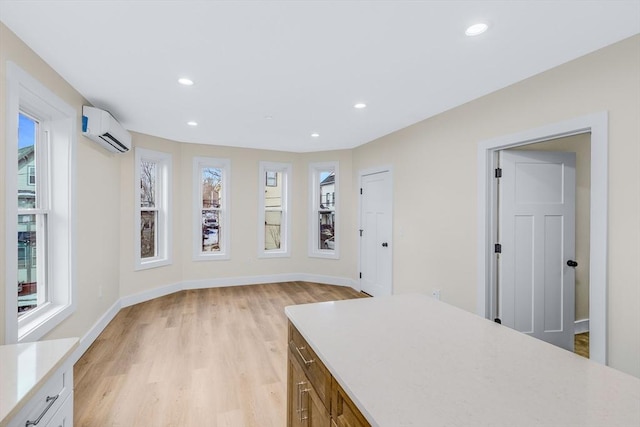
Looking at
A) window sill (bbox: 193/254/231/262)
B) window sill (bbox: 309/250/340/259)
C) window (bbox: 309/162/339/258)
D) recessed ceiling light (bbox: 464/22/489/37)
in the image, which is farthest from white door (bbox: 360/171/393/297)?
recessed ceiling light (bbox: 464/22/489/37)

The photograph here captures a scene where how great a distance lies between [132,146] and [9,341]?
315 cm

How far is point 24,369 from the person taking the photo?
1.27m

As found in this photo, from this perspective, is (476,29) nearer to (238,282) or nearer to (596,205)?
(596,205)

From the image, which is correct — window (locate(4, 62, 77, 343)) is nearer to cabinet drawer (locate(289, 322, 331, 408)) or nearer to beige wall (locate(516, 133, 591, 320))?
cabinet drawer (locate(289, 322, 331, 408))

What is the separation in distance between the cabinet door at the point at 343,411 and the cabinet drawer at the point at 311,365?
0.16ft

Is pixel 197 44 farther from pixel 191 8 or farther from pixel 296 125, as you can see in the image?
pixel 296 125

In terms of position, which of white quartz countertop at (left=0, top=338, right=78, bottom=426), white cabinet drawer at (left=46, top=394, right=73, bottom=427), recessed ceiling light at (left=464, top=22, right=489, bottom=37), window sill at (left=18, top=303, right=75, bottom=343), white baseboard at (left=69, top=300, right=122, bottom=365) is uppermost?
recessed ceiling light at (left=464, top=22, right=489, bottom=37)

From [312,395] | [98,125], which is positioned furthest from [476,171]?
[98,125]

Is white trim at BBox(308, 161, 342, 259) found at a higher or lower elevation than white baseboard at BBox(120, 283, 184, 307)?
higher

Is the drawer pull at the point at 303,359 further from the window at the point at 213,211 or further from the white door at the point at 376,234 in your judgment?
→ the window at the point at 213,211

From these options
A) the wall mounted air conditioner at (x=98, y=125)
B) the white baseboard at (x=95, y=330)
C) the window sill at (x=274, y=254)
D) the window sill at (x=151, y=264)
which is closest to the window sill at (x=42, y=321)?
the white baseboard at (x=95, y=330)

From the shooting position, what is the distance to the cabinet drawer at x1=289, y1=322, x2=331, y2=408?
1218 mm

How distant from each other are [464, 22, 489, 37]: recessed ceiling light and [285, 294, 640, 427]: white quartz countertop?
1.63 metres

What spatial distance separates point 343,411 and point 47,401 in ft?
3.96
